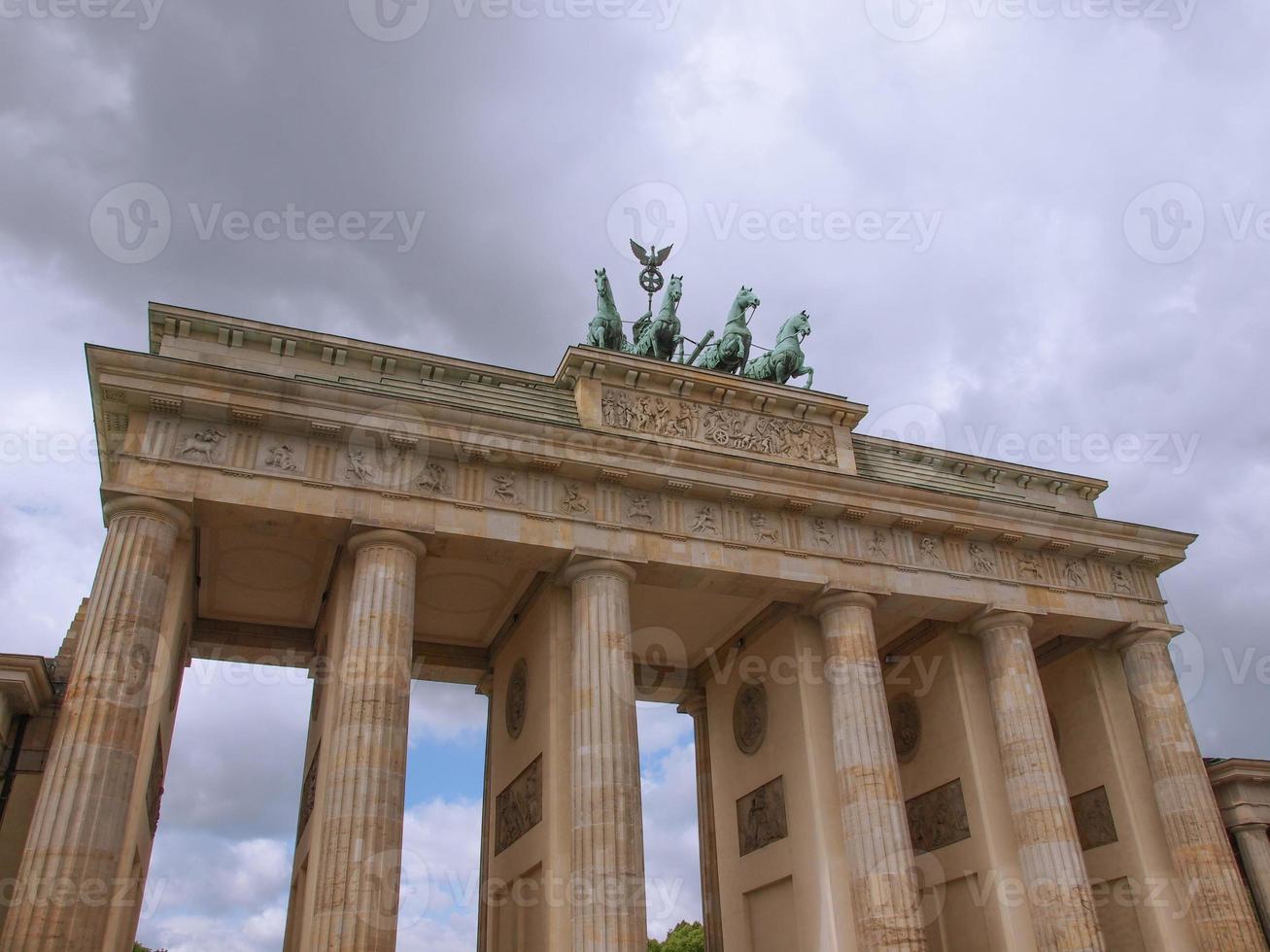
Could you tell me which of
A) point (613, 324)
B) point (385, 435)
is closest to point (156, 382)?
point (385, 435)

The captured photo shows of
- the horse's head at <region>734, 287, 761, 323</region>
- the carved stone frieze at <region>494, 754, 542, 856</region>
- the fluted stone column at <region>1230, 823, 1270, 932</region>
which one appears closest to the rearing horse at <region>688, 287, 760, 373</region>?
the horse's head at <region>734, 287, 761, 323</region>

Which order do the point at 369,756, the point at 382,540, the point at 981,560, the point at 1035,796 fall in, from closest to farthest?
the point at 369,756 → the point at 382,540 → the point at 1035,796 → the point at 981,560

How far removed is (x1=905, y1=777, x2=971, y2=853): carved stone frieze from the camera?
23.7m

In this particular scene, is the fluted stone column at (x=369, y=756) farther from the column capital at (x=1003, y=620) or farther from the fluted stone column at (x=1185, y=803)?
the fluted stone column at (x=1185, y=803)

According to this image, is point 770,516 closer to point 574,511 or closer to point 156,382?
point 574,511

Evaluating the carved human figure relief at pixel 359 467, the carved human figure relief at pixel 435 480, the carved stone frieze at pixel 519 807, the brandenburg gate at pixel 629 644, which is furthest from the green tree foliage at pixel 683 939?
the carved human figure relief at pixel 359 467

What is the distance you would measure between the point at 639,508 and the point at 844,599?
5.06 meters

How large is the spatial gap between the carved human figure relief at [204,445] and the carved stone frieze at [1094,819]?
21512 mm

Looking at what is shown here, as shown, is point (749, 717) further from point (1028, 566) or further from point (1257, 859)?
point (1257, 859)

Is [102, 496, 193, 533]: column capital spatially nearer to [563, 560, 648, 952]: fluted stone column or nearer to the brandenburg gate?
the brandenburg gate

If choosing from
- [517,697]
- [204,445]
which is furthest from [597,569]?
[204,445]

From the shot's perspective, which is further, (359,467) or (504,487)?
(504,487)

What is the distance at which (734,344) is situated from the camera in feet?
84.0

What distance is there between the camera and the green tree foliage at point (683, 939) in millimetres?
66250
